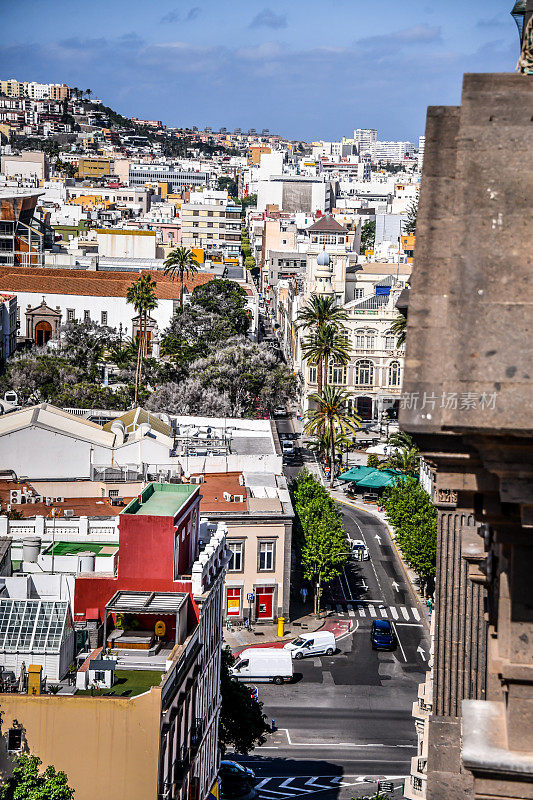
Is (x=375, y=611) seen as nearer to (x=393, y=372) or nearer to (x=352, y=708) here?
(x=352, y=708)

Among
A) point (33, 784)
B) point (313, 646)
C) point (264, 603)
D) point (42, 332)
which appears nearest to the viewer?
point (33, 784)

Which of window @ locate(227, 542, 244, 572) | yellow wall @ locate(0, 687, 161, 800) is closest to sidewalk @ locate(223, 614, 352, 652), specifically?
window @ locate(227, 542, 244, 572)

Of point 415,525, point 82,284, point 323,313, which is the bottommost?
point 415,525

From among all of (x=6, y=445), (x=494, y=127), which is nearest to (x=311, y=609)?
(x=6, y=445)

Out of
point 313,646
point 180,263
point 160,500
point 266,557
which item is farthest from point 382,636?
point 180,263

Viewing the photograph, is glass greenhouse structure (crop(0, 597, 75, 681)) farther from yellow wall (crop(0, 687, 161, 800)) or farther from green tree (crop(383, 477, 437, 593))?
green tree (crop(383, 477, 437, 593))

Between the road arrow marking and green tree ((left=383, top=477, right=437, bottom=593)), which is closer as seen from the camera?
the road arrow marking
